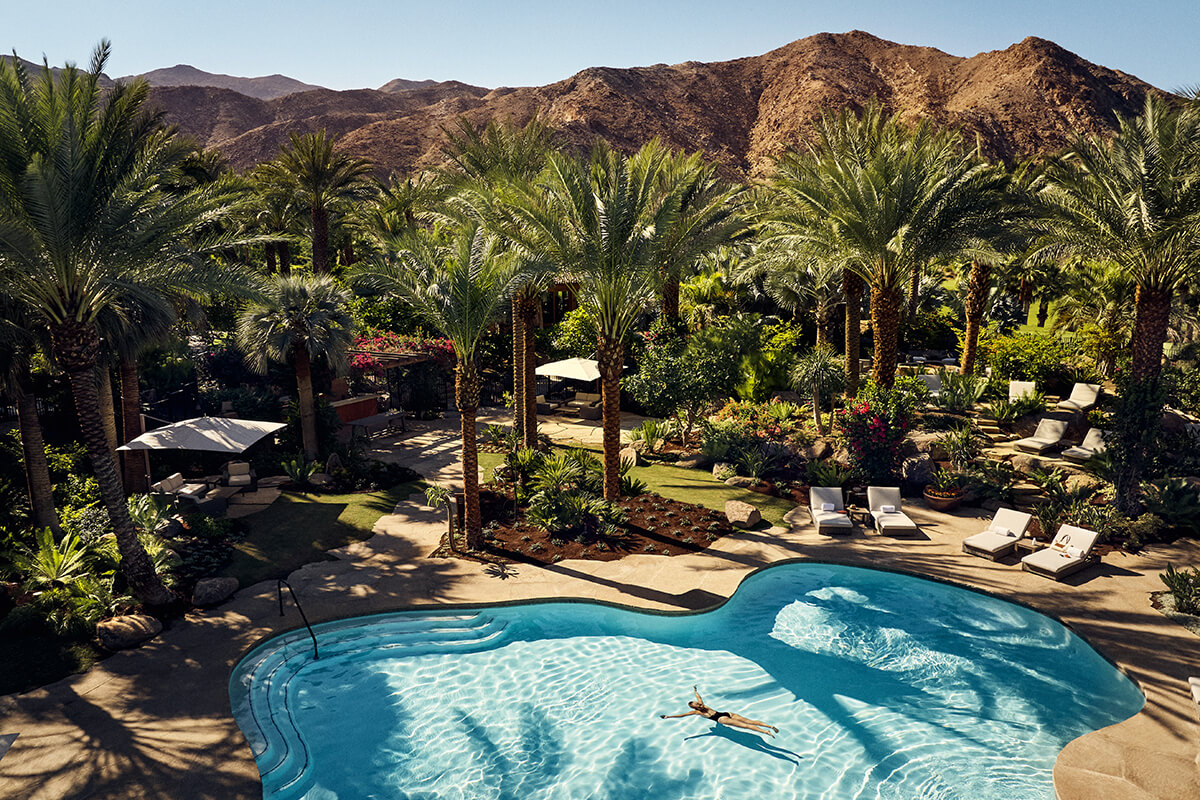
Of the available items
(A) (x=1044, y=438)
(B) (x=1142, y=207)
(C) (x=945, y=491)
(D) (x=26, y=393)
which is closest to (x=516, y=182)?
(D) (x=26, y=393)

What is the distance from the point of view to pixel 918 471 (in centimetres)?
1630

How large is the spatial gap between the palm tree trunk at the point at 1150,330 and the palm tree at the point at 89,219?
19.3 m

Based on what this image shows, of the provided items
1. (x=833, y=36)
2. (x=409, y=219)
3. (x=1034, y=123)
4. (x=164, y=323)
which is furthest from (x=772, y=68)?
(x=164, y=323)

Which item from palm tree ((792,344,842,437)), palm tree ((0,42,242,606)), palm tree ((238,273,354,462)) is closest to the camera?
palm tree ((0,42,242,606))

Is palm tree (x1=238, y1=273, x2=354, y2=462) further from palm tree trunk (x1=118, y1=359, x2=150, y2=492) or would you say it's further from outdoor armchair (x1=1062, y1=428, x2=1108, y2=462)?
outdoor armchair (x1=1062, y1=428, x2=1108, y2=462)

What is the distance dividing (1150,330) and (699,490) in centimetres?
1120

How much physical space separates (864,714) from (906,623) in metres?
2.64

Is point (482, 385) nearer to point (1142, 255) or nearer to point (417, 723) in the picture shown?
point (417, 723)

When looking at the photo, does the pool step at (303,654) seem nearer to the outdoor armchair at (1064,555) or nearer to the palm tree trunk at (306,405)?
the palm tree trunk at (306,405)

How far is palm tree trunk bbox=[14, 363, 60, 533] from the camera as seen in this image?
12.7 metres

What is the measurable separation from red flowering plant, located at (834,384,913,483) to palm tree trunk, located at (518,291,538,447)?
7.59m

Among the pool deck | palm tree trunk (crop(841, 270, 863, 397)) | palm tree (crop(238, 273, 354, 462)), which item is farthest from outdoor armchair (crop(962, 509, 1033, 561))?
palm tree (crop(238, 273, 354, 462))

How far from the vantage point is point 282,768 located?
323 inches

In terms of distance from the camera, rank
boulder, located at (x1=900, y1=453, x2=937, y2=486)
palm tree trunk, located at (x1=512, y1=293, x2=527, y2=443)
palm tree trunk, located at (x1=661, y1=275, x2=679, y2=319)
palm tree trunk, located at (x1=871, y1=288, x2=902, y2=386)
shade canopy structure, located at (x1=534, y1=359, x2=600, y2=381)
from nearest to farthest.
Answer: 1. boulder, located at (x1=900, y1=453, x2=937, y2=486)
2. palm tree trunk, located at (x1=871, y1=288, x2=902, y2=386)
3. palm tree trunk, located at (x1=512, y1=293, x2=527, y2=443)
4. shade canopy structure, located at (x1=534, y1=359, x2=600, y2=381)
5. palm tree trunk, located at (x1=661, y1=275, x2=679, y2=319)
